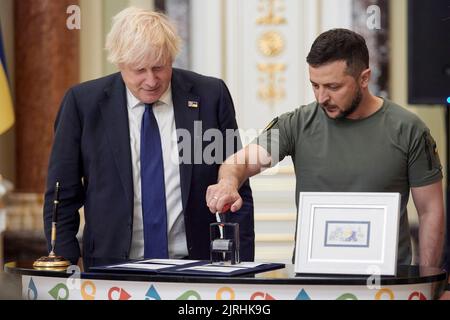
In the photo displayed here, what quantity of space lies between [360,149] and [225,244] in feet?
1.70

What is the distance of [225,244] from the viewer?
97.8 inches

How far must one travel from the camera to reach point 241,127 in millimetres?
5664

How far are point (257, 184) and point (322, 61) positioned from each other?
303 cm

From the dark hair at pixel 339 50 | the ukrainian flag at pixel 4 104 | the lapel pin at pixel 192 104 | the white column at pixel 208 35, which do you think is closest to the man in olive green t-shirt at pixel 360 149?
the dark hair at pixel 339 50

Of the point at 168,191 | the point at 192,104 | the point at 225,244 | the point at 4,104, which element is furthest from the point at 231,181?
the point at 4,104

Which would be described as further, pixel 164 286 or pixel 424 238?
pixel 424 238

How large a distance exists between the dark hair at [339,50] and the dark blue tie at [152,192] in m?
0.54

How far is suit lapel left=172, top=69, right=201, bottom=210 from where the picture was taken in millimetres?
2871

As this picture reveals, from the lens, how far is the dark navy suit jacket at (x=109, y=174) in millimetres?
2869

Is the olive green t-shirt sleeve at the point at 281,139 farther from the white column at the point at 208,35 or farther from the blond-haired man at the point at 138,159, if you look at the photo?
the white column at the point at 208,35

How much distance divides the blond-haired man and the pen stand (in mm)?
307

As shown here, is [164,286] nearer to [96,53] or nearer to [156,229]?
[156,229]

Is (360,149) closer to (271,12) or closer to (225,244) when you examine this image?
(225,244)
